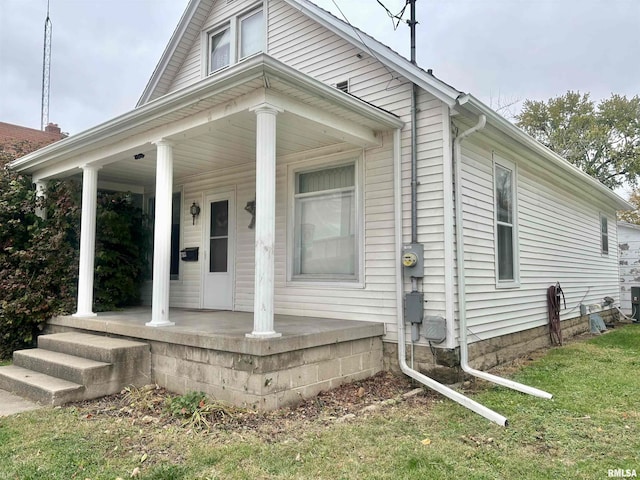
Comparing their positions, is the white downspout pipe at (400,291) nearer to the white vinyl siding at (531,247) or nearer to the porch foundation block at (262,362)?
the porch foundation block at (262,362)

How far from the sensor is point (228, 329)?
16.4 ft

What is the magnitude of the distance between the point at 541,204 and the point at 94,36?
16.6 metres

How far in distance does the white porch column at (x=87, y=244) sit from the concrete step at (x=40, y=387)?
1.38 meters

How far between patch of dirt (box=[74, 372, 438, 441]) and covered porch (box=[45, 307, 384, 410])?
0.11 metres

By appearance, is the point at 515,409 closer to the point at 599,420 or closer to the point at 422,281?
the point at 599,420

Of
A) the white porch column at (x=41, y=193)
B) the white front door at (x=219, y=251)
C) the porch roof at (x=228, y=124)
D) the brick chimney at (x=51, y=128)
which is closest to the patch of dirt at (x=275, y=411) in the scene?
the white front door at (x=219, y=251)

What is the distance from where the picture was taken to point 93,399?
4648 millimetres

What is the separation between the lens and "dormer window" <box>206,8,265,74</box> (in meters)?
8.09

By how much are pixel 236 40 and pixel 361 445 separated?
731cm

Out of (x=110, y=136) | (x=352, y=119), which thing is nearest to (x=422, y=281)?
(x=352, y=119)

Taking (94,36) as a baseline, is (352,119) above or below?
below

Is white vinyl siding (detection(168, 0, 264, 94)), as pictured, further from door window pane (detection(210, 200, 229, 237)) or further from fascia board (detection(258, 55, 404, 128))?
fascia board (detection(258, 55, 404, 128))

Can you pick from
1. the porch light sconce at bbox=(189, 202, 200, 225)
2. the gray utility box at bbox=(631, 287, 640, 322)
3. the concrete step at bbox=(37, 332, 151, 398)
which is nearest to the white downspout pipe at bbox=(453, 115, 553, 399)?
the concrete step at bbox=(37, 332, 151, 398)

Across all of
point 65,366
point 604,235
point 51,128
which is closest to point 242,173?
point 65,366
